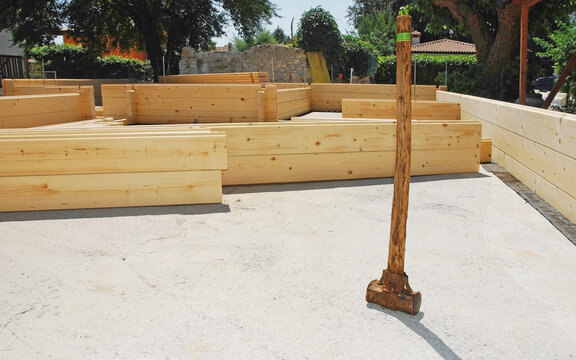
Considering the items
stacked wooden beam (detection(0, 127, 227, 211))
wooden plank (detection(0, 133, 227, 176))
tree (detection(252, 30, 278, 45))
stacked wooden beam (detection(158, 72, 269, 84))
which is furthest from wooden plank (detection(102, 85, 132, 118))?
tree (detection(252, 30, 278, 45))

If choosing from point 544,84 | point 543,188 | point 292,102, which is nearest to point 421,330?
point 543,188

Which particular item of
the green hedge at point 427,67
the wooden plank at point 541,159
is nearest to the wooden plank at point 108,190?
the wooden plank at point 541,159

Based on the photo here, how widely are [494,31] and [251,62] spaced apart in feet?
34.9

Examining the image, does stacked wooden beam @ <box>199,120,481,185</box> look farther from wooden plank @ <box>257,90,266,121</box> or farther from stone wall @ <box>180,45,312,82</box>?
stone wall @ <box>180,45,312,82</box>

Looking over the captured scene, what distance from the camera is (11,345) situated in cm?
250

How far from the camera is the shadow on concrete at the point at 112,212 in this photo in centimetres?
461

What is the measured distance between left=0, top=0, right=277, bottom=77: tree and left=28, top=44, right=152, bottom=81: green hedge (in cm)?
290

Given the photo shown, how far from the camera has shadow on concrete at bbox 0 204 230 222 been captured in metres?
4.61

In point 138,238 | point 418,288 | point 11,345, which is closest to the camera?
point 11,345

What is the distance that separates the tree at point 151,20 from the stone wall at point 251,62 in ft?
7.34

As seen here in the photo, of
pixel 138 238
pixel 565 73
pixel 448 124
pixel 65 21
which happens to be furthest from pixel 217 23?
pixel 138 238

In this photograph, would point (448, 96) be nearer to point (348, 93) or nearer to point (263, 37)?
point (348, 93)

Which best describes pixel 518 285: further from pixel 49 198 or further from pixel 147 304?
pixel 49 198

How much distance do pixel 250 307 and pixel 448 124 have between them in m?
4.29
